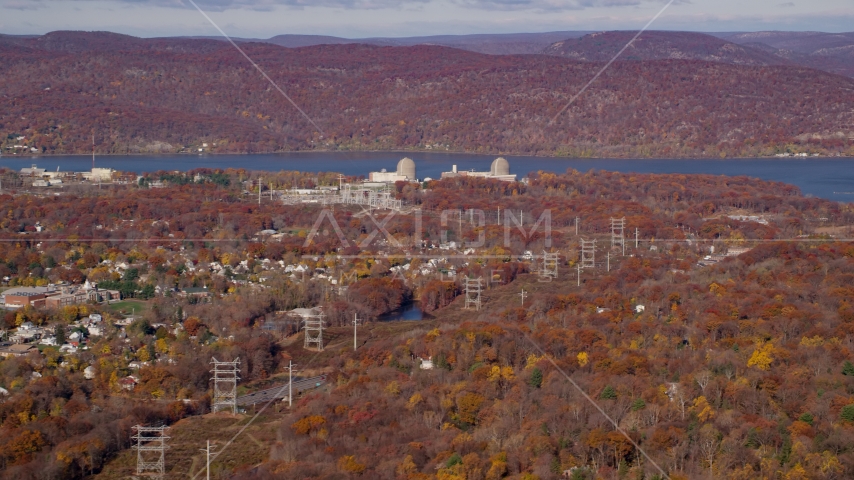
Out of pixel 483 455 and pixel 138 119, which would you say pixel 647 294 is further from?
pixel 138 119

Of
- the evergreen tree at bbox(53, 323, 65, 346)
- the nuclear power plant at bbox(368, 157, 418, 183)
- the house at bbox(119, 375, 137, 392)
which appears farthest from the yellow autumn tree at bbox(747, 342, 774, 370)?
the nuclear power plant at bbox(368, 157, 418, 183)

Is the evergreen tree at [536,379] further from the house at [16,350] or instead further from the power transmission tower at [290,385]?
the house at [16,350]

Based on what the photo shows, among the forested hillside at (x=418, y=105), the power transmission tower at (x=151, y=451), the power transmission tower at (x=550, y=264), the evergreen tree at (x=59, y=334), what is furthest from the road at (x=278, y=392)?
the forested hillside at (x=418, y=105)

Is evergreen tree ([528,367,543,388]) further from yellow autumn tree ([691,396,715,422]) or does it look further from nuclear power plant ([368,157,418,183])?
nuclear power plant ([368,157,418,183])

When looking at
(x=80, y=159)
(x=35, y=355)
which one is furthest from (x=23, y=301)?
(x=80, y=159)

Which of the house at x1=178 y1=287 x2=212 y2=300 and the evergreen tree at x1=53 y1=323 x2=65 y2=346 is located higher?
the evergreen tree at x1=53 y1=323 x2=65 y2=346

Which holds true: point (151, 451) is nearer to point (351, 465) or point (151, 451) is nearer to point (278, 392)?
point (351, 465)
